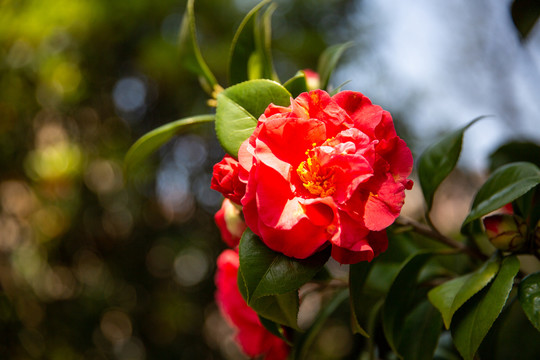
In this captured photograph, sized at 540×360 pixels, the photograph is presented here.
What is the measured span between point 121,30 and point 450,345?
7.19 feet

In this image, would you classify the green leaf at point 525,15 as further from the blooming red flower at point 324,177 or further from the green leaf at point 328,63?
the blooming red flower at point 324,177

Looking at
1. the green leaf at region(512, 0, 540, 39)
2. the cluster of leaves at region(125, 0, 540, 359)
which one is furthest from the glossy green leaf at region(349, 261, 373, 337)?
the green leaf at region(512, 0, 540, 39)

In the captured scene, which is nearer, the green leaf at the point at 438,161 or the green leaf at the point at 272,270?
the green leaf at the point at 272,270

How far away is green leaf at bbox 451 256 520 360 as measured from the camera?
444 mm

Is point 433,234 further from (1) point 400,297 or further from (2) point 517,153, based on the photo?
(2) point 517,153

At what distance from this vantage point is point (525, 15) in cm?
71

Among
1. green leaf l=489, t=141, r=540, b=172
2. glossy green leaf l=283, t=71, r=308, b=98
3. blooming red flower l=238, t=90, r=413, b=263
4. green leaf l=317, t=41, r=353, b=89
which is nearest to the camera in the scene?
blooming red flower l=238, t=90, r=413, b=263

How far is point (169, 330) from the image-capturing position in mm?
2238

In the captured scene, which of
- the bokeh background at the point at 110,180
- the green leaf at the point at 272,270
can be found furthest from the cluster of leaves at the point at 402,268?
the bokeh background at the point at 110,180

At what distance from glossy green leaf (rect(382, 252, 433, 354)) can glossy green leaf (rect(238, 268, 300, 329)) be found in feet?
0.56

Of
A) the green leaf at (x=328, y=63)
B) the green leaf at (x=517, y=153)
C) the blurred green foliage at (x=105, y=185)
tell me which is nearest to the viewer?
the green leaf at (x=328, y=63)

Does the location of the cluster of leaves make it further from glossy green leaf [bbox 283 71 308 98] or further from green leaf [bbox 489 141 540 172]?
green leaf [bbox 489 141 540 172]

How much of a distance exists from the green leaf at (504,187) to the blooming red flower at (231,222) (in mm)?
273

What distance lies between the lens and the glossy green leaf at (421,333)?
22.3 inches
